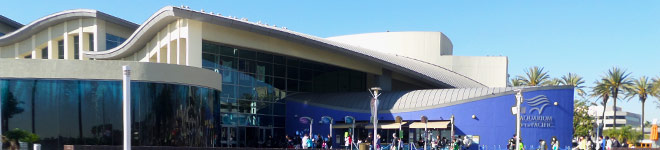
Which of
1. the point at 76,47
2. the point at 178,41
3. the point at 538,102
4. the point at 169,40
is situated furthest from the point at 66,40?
the point at 538,102

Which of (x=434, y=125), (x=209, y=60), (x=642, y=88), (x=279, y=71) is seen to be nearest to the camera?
(x=209, y=60)

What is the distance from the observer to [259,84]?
47094 millimetres

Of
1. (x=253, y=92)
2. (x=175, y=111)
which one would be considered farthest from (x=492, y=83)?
(x=175, y=111)

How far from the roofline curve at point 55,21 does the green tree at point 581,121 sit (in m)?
50.6

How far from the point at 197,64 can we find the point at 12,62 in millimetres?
12460

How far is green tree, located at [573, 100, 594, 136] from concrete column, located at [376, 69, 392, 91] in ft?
119

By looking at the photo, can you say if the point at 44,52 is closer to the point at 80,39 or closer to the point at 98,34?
the point at 80,39

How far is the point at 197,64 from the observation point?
39.3m

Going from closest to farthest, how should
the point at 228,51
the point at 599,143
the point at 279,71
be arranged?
1. the point at 599,143
2. the point at 228,51
3. the point at 279,71

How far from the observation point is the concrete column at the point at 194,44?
39312mm

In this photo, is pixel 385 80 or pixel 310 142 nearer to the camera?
pixel 310 142

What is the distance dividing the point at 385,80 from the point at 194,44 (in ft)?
52.3

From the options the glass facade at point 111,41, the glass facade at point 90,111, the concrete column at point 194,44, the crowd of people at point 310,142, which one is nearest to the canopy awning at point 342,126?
the crowd of people at point 310,142

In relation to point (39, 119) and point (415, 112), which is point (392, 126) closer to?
point (415, 112)
